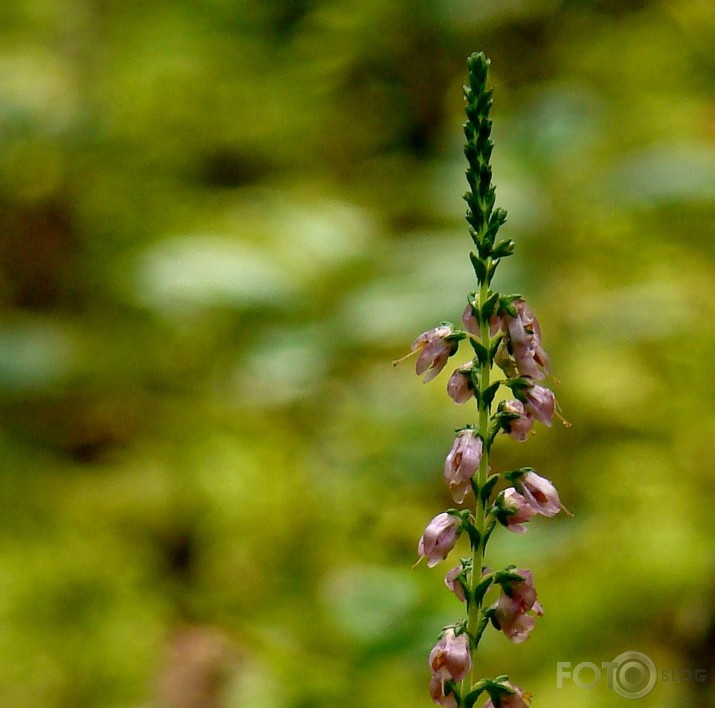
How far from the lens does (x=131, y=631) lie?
8.61 feet

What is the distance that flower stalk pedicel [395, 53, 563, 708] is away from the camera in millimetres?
757

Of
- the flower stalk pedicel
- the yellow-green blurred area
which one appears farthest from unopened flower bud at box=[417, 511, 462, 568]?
the yellow-green blurred area

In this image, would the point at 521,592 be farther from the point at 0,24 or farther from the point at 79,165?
the point at 0,24

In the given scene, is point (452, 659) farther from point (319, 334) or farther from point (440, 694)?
point (319, 334)

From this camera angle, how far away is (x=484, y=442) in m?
0.76

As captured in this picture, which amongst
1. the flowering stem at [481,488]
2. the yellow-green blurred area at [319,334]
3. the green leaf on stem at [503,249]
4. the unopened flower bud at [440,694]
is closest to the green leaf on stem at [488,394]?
the flowering stem at [481,488]

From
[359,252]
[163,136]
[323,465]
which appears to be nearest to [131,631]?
[323,465]

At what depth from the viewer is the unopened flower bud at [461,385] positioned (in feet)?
2.56

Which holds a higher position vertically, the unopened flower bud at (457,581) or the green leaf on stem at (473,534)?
the green leaf on stem at (473,534)

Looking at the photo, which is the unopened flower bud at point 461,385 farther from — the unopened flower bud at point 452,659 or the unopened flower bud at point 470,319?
the unopened flower bud at point 452,659

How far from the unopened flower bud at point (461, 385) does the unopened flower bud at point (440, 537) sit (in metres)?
0.09

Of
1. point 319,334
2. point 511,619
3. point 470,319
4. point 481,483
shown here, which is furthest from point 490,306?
point 319,334

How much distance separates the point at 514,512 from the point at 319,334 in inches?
69.7

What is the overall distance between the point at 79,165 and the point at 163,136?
340mm
